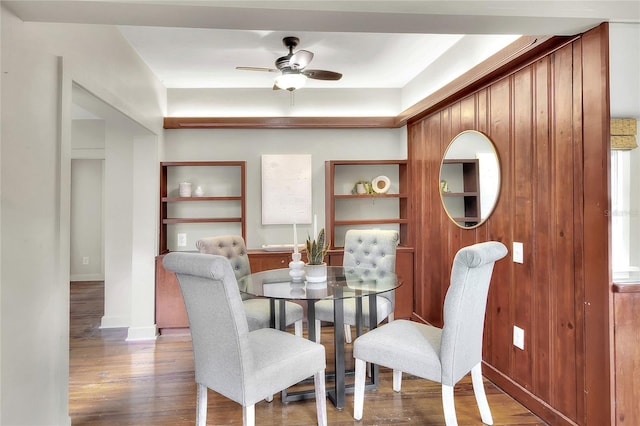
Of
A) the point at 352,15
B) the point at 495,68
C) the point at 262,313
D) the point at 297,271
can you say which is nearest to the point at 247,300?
the point at 262,313

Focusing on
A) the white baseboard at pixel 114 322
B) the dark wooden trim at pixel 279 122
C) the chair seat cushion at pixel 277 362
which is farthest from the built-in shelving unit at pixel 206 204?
the chair seat cushion at pixel 277 362

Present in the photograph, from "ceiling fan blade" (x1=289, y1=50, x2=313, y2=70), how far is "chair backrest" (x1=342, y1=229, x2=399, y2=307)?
4.94ft

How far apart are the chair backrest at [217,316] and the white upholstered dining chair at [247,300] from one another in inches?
32.2

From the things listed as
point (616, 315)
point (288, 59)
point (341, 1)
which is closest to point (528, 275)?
point (616, 315)

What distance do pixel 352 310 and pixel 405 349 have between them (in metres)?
0.79

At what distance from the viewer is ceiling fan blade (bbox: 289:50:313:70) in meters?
Answer: 2.65

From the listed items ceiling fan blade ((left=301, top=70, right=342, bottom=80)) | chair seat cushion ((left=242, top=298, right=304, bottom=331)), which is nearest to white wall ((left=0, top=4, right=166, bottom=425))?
chair seat cushion ((left=242, top=298, right=304, bottom=331))

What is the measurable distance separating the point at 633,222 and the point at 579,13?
1001 mm

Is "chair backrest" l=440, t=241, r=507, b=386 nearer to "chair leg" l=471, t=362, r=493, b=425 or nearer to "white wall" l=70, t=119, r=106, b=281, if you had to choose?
"chair leg" l=471, t=362, r=493, b=425

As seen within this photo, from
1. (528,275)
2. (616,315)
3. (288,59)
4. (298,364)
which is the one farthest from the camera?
(288,59)

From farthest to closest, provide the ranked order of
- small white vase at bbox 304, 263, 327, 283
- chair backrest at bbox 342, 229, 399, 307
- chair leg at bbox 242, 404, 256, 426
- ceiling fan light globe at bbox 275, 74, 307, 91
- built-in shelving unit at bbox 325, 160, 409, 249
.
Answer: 1. built-in shelving unit at bbox 325, 160, 409, 249
2. chair backrest at bbox 342, 229, 399, 307
3. ceiling fan light globe at bbox 275, 74, 307, 91
4. small white vase at bbox 304, 263, 327, 283
5. chair leg at bbox 242, 404, 256, 426

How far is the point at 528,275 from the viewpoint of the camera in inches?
87.4

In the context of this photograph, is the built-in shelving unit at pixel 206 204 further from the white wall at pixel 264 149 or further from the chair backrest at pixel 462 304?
the chair backrest at pixel 462 304

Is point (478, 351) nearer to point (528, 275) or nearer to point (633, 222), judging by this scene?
point (528, 275)
